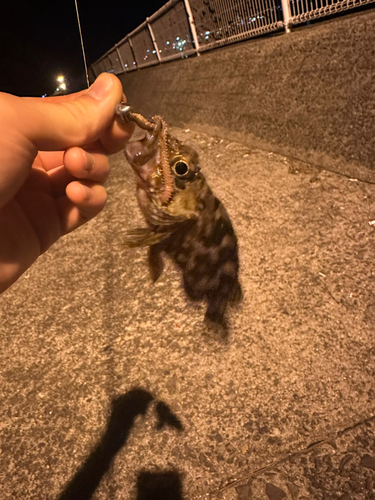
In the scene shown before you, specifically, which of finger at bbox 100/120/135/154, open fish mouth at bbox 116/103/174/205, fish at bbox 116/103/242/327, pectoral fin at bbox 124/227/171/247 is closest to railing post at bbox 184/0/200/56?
fish at bbox 116/103/242/327

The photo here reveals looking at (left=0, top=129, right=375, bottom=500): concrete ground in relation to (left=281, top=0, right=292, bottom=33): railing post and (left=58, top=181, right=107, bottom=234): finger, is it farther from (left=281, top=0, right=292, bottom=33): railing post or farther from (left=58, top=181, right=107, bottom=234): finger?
(left=281, top=0, right=292, bottom=33): railing post

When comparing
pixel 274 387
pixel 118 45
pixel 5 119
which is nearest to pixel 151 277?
pixel 274 387

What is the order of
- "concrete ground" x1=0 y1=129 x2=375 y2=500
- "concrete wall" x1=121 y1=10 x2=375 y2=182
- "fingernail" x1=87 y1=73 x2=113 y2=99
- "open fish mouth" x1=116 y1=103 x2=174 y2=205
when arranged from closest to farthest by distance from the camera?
"fingernail" x1=87 y1=73 x2=113 y2=99
"concrete ground" x1=0 y1=129 x2=375 y2=500
"open fish mouth" x1=116 y1=103 x2=174 y2=205
"concrete wall" x1=121 y1=10 x2=375 y2=182

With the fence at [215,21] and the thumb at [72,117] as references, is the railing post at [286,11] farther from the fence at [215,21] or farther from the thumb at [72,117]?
the thumb at [72,117]

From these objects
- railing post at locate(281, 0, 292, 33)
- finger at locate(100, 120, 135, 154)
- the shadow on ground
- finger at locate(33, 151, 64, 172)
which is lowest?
the shadow on ground

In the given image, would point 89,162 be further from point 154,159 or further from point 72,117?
point 154,159

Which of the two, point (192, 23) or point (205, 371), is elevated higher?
point (192, 23)

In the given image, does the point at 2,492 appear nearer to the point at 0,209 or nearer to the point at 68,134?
the point at 0,209

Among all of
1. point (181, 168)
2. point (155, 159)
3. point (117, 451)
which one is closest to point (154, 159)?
point (155, 159)
